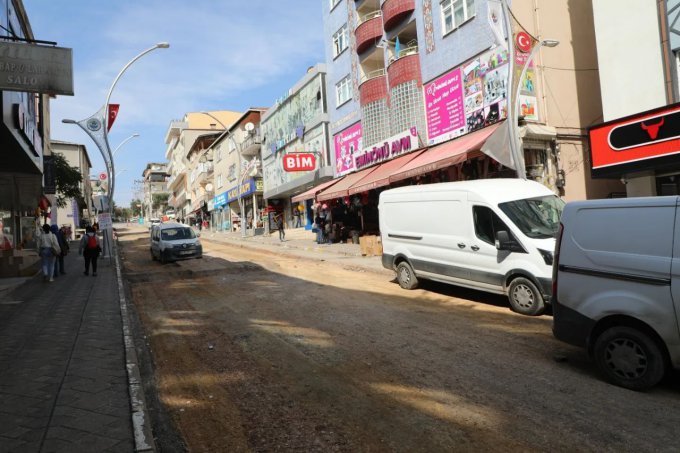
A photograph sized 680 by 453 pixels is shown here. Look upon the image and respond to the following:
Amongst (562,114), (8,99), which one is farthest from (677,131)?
(8,99)

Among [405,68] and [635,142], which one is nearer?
[635,142]

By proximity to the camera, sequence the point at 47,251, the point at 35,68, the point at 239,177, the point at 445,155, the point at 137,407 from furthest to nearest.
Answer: the point at 239,177
the point at 445,155
the point at 47,251
the point at 35,68
the point at 137,407

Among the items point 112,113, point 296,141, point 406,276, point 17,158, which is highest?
point 296,141

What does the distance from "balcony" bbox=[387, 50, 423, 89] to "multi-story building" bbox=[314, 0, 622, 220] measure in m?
0.04

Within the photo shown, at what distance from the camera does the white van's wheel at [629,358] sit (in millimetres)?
4246

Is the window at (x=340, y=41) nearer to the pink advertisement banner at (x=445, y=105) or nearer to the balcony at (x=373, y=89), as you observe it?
the balcony at (x=373, y=89)

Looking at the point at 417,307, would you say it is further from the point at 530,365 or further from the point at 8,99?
the point at 8,99

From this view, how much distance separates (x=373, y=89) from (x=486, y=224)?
14616 millimetres

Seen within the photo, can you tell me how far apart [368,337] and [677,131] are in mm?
9442

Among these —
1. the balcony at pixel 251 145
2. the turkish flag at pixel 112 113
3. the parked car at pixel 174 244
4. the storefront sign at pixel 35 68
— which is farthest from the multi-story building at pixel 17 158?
the balcony at pixel 251 145

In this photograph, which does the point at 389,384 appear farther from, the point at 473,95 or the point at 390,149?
the point at 390,149

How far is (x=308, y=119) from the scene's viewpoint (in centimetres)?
2962

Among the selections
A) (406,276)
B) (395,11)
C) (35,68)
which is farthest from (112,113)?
(406,276)

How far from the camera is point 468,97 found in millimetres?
15883
